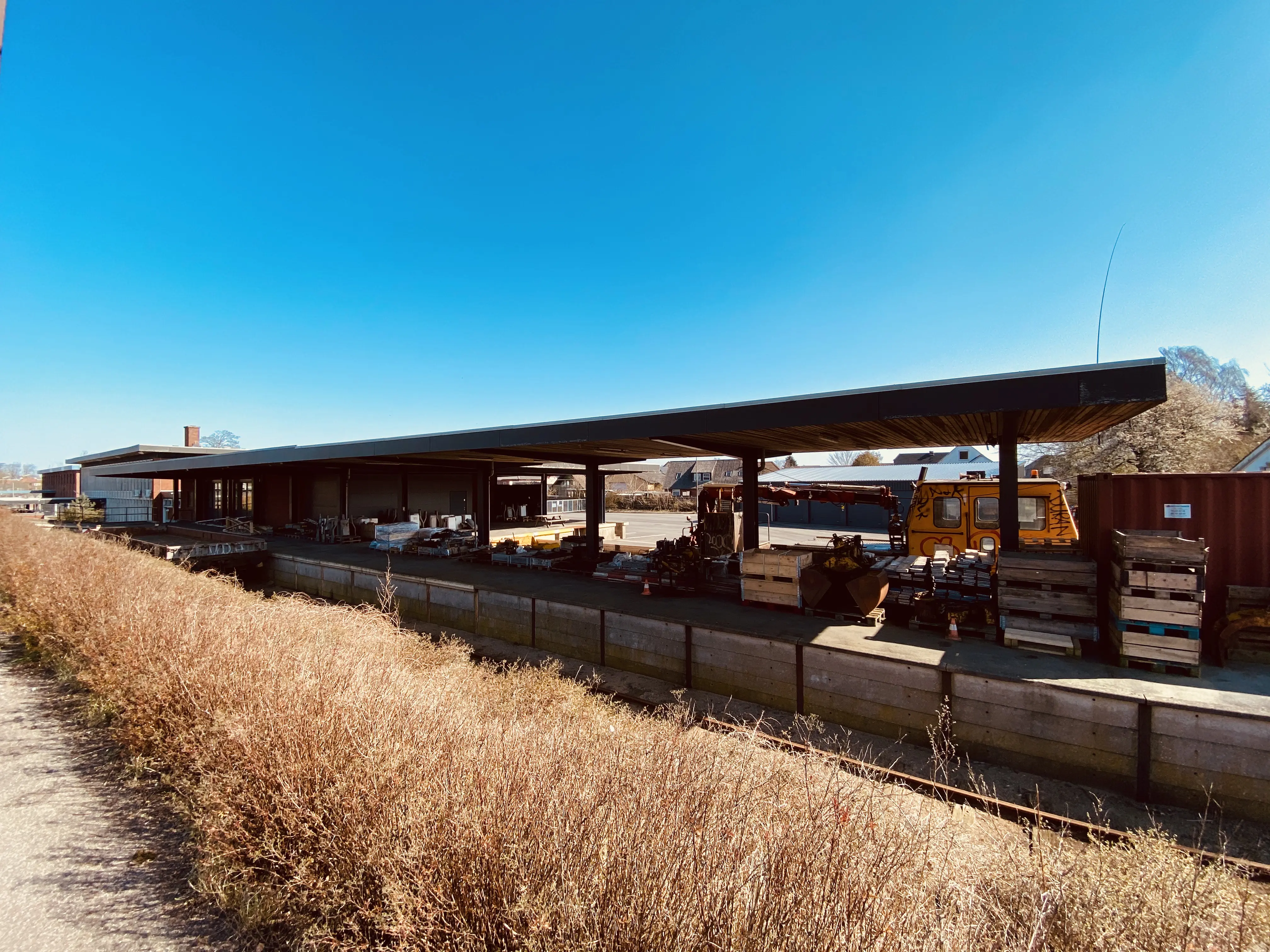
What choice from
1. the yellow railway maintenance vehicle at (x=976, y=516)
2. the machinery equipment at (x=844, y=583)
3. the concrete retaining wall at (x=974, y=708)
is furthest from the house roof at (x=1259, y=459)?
the concrete retaining wall at (x=974, y=708)

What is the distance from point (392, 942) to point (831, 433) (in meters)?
11.9

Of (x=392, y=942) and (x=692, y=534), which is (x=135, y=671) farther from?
(x=692, y=534)

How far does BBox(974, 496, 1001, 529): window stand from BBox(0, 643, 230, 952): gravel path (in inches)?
657

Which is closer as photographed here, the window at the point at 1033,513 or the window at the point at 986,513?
the window at the point at 1033,513

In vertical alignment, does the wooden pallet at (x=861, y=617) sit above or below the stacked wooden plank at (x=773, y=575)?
below

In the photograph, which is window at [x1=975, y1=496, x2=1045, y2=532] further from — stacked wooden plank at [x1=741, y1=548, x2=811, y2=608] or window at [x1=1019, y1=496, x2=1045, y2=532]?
stacked wooden plank at [x1=741, y1=548, x2=811, y2=608]

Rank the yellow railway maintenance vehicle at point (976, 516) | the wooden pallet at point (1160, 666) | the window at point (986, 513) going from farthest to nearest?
1. the window at point (986, 513)
2. the yellow railway maintenance vehicle at point (976, 516)
3. the wooden pallet at point (1160, 666)

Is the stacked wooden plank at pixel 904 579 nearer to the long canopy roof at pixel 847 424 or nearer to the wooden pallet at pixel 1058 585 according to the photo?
the wooden pallet at pixel 1058 585

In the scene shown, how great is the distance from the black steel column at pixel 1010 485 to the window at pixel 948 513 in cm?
619

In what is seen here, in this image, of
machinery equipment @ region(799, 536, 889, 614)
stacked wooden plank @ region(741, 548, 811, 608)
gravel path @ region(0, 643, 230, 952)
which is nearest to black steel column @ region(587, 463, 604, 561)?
stacked wooden plank @ region(741, 548, 811, 608)

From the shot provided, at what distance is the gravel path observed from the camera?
3.29m

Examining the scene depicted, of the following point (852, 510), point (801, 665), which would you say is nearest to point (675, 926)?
point (801, 665)

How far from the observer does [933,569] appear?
483 inches

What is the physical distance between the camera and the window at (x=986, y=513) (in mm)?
14633
